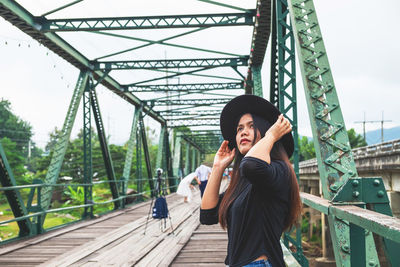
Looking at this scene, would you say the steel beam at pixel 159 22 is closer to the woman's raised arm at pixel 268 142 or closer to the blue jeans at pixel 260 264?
the woman's raised arm at pixel 268 142

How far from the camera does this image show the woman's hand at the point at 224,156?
209 centimetres

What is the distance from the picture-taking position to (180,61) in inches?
492

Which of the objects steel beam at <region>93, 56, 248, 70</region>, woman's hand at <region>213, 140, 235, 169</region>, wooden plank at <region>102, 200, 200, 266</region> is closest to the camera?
woman's hand at <region>213, 140, 235, 169</region>

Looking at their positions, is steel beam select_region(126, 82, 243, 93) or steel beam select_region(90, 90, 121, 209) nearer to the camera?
steel beam select_region(90, 90, 121, 209)

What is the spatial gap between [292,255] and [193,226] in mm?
4890

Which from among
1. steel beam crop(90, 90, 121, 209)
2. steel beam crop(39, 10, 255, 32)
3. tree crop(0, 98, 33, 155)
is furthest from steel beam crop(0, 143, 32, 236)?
tree crop(0, 98, 33, 155)

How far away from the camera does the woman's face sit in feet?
6.20

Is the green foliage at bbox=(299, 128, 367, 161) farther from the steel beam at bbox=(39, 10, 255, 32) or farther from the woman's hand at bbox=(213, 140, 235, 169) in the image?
the woman's hand at bbox=(213, 140, 235, 169)

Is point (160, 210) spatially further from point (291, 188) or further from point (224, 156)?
point (291, 188)

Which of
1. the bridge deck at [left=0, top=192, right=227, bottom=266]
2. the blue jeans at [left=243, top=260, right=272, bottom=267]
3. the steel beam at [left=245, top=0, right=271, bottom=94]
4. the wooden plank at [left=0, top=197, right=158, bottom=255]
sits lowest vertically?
the bridge deck at [left=0, top=192, right=227, bottom=266]

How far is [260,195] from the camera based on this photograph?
5.51 feet

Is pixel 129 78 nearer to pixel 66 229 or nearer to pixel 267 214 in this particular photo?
pixel 66 229

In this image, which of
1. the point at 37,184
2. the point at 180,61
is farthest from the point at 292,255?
the point at 180,61

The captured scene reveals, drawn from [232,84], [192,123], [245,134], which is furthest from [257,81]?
[192,123]
